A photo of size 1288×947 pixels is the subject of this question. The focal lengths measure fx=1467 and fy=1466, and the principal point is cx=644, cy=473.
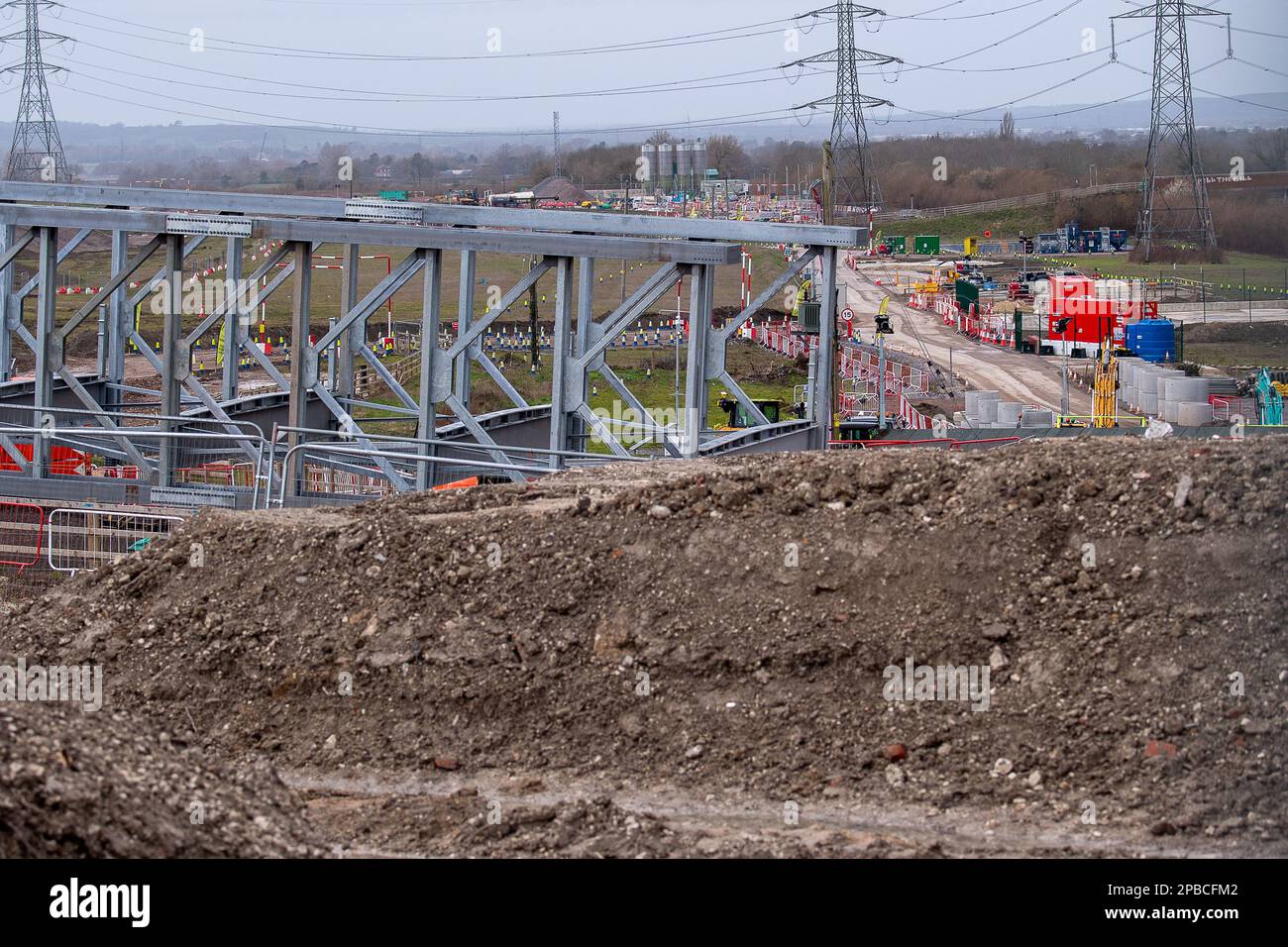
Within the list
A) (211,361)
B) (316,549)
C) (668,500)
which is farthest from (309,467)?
(211,361)

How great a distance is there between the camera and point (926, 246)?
77.7m

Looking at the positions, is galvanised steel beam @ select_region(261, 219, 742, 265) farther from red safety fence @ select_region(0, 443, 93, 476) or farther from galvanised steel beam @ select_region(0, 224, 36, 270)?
red safety fence @ select_region(0, 443, 93, 476)

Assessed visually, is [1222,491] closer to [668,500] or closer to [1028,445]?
[1028,445]

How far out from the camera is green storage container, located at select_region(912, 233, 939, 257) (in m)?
77.3

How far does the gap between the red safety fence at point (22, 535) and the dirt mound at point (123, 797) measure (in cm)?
698

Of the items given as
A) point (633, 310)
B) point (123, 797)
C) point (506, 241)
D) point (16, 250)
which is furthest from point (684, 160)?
point (123, 797)

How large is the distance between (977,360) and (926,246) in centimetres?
3662

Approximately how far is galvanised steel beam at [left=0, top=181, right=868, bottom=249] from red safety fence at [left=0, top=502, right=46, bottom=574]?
533 centimetres

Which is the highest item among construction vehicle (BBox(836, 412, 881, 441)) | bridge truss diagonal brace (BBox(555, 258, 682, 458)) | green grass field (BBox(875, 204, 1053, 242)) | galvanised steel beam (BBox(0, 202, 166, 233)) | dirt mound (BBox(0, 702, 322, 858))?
green grass field (BBox(875, 204, 1053, 242))

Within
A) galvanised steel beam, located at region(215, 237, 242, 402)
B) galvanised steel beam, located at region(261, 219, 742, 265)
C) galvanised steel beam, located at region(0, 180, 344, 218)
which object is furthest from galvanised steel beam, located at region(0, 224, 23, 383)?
galvanised steel beam, located at region(261, 219, 742, 265)

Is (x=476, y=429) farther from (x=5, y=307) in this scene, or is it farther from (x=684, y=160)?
(x=684, y=160)
